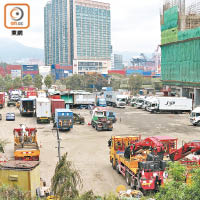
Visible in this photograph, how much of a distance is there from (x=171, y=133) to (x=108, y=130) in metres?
7.36

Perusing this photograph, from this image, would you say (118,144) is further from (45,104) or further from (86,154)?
(45,104)

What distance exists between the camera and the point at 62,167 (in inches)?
514

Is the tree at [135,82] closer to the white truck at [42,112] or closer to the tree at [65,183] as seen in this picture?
the white truck at [42,112]

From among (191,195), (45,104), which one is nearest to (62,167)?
(191,195)

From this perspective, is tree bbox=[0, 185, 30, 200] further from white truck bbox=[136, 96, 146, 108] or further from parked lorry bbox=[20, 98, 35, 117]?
white truck bbox=[136, 96, 146, 108]

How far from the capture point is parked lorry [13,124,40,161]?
24.7m

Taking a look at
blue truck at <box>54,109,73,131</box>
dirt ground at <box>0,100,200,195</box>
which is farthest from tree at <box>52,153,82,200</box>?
blue truck at <box>54,109,73,131</box>

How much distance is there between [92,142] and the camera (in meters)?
33.9

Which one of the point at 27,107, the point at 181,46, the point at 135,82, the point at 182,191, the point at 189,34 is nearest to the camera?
the point at 182,191

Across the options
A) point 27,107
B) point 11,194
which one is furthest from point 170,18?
point 11,194

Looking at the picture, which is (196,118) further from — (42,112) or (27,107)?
(27,107)

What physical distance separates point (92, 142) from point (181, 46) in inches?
2237

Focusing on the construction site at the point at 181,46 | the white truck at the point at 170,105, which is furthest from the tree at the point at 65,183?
the construction site at the point at 181,46

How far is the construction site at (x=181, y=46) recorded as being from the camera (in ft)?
254
